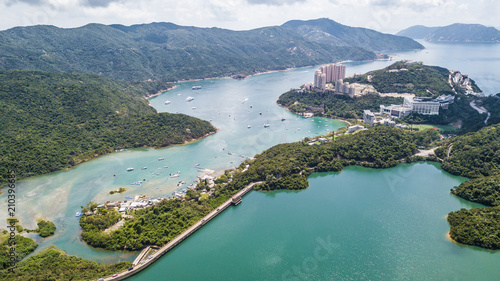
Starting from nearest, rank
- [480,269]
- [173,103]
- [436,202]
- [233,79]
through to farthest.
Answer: [480,269] < [436,202] < [173,103] < [233,79]

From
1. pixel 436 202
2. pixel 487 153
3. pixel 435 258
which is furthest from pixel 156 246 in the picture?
pixel 487 153

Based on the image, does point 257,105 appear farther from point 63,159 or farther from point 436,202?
point 436,202

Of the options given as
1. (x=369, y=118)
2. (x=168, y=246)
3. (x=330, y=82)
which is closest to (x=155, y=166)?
(x=168, y=246)

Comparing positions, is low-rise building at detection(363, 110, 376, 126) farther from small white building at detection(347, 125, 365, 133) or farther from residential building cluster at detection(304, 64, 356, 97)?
residential building cluster at detection(304, 64, 356, 97)

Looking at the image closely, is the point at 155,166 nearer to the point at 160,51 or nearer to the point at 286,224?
the point at 286,224

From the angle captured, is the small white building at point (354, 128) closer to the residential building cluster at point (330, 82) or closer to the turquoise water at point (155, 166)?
the turquoise water at point (155, 166)

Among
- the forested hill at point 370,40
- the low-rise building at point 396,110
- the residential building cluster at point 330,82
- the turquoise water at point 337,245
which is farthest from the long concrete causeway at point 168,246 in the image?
the forested hill at point 370,40
